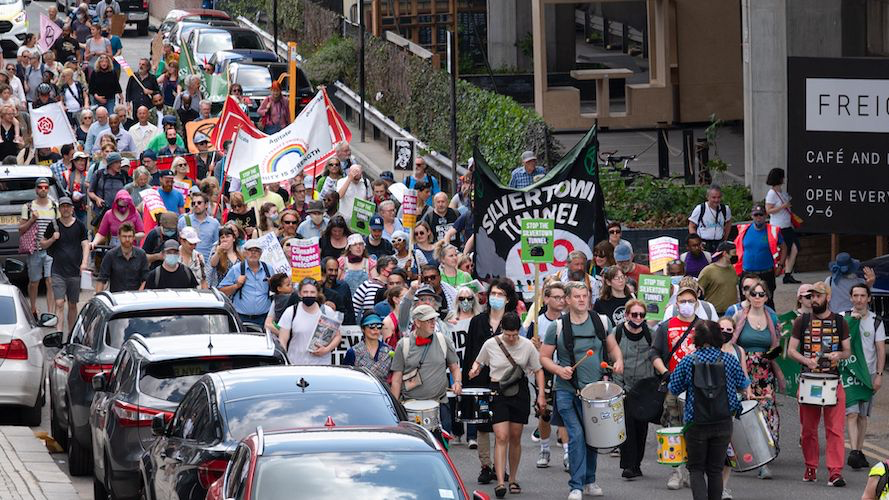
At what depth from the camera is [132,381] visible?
1244cm

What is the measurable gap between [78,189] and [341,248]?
724 centimetres

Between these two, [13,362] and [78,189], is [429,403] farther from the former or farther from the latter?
[78,189]

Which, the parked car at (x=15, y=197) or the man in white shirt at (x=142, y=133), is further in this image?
the man in white shirt at (x=142, y=133)

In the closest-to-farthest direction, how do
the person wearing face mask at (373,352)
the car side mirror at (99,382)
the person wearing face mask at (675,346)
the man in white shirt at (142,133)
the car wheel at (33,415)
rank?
the car side mirror at (99,382) < the person wearing face mask at (675,346) < the person wearing face mask at (373,352) < the car wheel at (33,415) < the man in white shirt at (142,133)

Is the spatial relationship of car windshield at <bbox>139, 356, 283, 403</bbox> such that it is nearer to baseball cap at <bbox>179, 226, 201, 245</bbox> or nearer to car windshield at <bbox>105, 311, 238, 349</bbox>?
car windshield at <bbox>105, 311, 238, 349</bbox>

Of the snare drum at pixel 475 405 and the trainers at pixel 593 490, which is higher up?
the snare drum at pixel 475 405

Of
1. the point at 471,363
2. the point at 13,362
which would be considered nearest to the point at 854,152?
the point at 471,363

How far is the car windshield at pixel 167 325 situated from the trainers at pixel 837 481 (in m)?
5.08

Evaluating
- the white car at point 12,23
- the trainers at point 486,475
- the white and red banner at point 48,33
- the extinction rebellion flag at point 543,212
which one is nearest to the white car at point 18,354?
the trainers at point 486,475

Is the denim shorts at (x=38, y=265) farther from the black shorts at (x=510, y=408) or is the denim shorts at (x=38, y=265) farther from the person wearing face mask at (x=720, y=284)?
the black shorts at (x=510, y=408)

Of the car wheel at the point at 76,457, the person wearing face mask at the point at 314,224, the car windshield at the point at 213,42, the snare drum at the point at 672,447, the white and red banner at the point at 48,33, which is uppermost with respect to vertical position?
the white and red banner at the point at 48,33

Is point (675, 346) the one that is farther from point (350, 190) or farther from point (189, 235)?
point (350, 190)

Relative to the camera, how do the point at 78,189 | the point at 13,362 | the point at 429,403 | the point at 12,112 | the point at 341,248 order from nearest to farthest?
the point at 429,403 < the point at 13,362 < the point at 341,248 < the point at 78,189 < the point at 12,112

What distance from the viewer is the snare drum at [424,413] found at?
1364 centimetres
